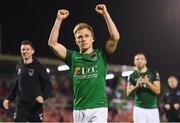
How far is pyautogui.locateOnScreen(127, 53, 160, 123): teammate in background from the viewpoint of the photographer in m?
6.91

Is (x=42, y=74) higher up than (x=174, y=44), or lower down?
lower down

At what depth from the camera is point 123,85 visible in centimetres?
1819

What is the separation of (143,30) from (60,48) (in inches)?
314

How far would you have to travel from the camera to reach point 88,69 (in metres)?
4.55

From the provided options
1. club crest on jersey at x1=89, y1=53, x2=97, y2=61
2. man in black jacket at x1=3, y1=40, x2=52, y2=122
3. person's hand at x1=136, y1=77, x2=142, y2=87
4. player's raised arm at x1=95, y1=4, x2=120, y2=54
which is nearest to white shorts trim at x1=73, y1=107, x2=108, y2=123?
club crest on jersey at x1=89, y1=53, x2=97, y2=61

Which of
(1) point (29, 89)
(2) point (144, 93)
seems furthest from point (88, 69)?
(2) point (144, 93)

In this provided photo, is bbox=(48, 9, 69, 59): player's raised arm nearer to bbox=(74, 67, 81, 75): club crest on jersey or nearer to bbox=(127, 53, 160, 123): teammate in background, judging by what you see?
bbox=(74, 67, 81, 75): club crest on jersey

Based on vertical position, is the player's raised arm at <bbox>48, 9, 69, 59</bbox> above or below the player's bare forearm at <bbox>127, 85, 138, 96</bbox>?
above

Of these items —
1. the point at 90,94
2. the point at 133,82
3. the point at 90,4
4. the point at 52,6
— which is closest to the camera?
the point at 90,94

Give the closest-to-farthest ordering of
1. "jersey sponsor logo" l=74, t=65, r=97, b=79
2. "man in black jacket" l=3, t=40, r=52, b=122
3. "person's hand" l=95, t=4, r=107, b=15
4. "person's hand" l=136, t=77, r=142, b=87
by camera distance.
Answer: "person's hand" l=95, t=4, r=107, b=15, "jersey sponsor logo" l=74, t=65, r=97, b=79, "man in black jacket" l=3, t=40, r=52, b=122, "person's hand" l=136, t=77, r=142, b=87

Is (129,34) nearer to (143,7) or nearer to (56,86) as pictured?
(143,7)

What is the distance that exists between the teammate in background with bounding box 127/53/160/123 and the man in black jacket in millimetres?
1438

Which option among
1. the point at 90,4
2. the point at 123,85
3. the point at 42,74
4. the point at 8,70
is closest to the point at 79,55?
the point at 42,74

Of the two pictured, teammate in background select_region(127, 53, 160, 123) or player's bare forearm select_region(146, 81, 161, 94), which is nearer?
player's bare forearm select_region(146, 81, 161, 94)
